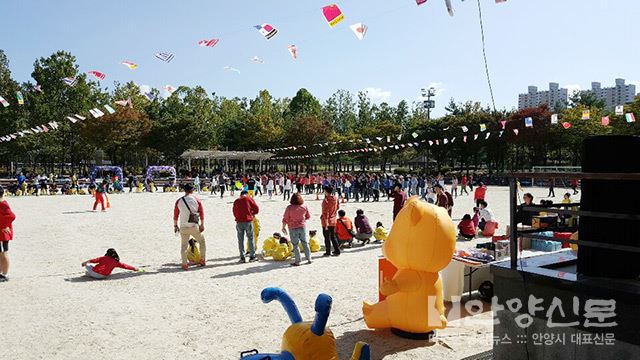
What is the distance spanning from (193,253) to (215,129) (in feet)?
153

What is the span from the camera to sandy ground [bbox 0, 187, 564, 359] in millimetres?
5277

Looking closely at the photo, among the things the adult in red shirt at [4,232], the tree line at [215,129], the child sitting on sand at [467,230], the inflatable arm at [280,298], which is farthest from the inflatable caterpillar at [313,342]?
the tree line at [215,129]

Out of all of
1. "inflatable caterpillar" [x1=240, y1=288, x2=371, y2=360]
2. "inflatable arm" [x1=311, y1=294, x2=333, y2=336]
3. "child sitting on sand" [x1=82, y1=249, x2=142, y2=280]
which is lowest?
"child sitting on sand" [x1=82, y1=249, x2=142, y2=280]

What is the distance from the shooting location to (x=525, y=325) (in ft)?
12.5

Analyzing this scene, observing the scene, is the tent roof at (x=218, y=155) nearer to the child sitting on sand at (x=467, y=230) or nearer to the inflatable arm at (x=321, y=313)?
the child sitting on sand at (x=467, y=230)

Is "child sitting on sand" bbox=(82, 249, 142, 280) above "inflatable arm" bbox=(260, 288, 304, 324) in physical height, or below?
below

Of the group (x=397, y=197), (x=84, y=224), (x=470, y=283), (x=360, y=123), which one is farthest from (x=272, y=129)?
(x=470, y=283)

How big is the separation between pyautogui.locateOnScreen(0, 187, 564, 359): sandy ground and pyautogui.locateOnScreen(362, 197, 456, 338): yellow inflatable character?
0.91 ft

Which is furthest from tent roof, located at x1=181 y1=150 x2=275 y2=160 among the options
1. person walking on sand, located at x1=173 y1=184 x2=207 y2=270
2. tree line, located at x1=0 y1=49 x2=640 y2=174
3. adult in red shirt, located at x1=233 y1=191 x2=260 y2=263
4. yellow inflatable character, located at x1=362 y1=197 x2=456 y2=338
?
yellow inflatable character, located at x1=362 y1=197 x2=456 y2=338

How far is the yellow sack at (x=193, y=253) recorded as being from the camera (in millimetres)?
9547

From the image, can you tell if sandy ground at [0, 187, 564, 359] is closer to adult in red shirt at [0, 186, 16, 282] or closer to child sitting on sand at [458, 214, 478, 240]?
adult in red shirt at [0, 186, 16, 282]

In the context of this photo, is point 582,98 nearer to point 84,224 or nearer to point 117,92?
point 117,92

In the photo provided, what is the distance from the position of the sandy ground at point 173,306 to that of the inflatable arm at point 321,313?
162 cm

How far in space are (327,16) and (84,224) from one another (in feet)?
36.4
